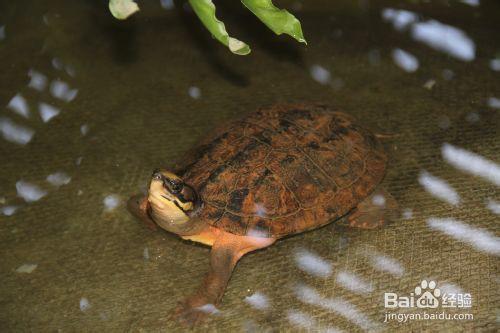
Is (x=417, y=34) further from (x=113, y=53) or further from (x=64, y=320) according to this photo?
(x=64, y=320)

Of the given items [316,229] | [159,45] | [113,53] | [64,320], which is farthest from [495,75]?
[64,320]

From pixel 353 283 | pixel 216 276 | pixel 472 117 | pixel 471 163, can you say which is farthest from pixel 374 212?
pixel 472 117

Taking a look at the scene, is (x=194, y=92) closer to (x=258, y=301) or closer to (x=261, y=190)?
(x=261, y=190)

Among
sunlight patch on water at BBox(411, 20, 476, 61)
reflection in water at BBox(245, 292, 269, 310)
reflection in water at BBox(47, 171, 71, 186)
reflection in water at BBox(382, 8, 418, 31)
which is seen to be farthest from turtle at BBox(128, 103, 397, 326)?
reflection in water at BBox(382, 8, 418, 31)

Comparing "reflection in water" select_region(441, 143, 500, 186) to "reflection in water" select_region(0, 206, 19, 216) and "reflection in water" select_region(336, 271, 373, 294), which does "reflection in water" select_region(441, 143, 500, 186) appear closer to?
"reflection in water" select_region(336, 271, 373, 294)

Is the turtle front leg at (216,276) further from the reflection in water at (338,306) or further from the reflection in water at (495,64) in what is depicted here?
the reflection in water at (495,64)
